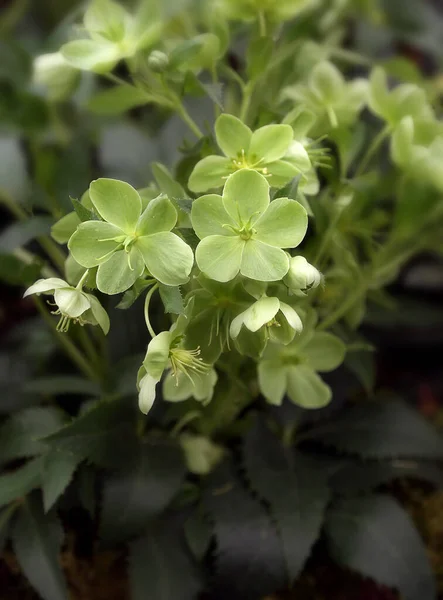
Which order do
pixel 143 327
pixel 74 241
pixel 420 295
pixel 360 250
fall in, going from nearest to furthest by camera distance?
pixel 74 241
pixel 143 327
pixel 360 250
pixel 420 295

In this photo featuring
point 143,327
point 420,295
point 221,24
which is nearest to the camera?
point 221,24

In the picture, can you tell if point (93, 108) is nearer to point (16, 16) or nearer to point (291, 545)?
point (291, 545)

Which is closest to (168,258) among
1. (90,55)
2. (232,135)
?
(232,135)

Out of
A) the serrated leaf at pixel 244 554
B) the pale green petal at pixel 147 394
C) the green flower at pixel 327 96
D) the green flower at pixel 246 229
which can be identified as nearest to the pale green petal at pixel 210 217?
the green flower at pixel 246 229

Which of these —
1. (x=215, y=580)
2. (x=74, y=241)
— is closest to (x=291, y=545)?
(x=215, y=580)

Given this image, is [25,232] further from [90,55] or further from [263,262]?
[263,262]
